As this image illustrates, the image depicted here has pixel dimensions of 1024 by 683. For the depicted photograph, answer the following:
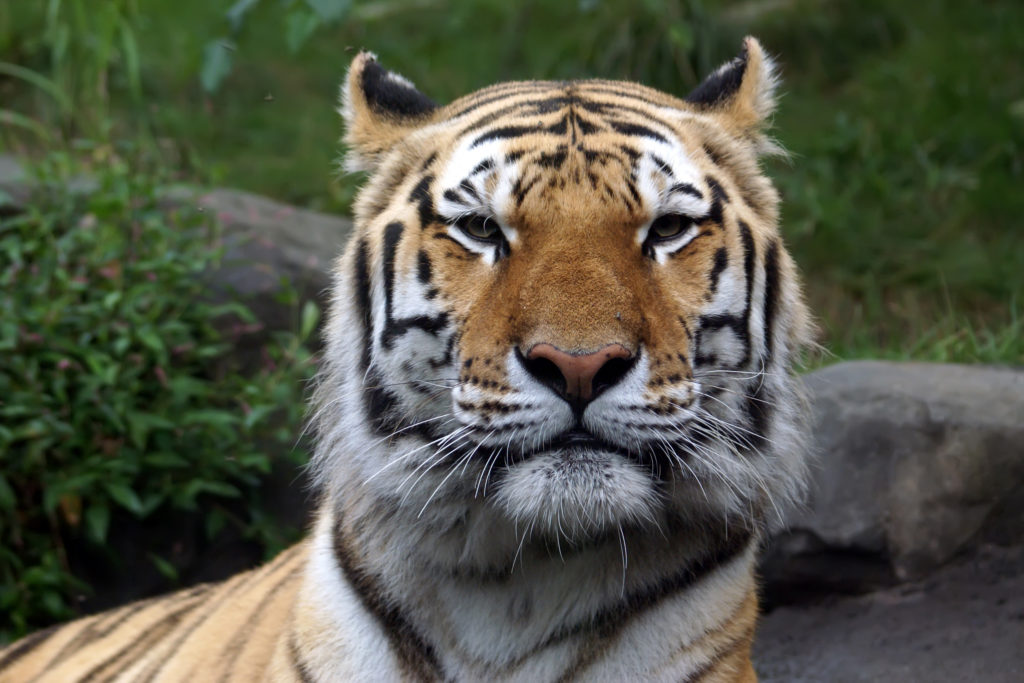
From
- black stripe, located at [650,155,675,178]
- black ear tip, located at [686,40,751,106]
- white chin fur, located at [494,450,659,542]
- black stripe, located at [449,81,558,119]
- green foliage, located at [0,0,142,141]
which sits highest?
green foliage, located at [0,0,142,141]

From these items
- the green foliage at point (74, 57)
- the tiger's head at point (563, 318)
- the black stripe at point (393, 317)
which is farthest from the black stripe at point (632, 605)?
the green foliage at point (74, 57)

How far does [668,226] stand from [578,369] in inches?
16.4

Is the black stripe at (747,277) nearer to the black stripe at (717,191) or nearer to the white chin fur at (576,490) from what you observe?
the black stripe at (717,191)

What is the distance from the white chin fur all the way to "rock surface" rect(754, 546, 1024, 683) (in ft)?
4.20

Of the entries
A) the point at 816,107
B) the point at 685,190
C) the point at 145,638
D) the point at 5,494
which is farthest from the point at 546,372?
the point at 816,107

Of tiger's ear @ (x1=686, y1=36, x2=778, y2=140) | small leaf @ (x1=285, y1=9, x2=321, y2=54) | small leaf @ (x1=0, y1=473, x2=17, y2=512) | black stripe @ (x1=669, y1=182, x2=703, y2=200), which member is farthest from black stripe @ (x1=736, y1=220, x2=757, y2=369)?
small leaf @ (x1=0, y1=473, x2=17, y2=512)

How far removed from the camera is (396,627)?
205 centimetres

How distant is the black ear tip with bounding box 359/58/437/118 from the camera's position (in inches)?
92.7

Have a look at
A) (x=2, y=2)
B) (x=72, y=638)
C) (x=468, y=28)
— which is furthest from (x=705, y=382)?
(x=468, y=28)

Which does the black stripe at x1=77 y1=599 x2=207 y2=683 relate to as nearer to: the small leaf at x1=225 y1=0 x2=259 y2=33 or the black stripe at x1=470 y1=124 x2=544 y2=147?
the black stripe at x1=470 y1=124 x2=544 y2=147

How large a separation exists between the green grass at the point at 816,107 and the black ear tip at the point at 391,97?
4.06ft

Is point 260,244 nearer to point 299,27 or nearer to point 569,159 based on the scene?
point 299,27

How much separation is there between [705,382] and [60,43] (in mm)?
3749

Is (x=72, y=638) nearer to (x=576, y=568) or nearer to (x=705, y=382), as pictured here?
(x=576, y=568)
